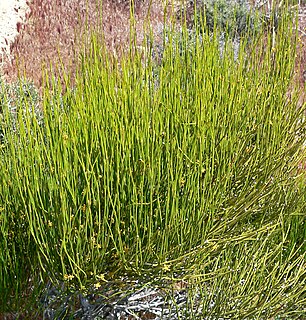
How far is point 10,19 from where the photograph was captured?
770cm

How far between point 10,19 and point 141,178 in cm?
589

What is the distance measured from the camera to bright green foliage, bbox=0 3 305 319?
99.1 inches

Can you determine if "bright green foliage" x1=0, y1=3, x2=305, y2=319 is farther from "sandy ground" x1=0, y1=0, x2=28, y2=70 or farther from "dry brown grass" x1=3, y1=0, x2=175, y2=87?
"sandy ground" x1=0, y1=0, x2=28, y2=70

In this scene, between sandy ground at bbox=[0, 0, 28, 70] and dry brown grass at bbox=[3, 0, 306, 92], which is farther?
sandy ground at bbox=[0, 0, 28, 70]

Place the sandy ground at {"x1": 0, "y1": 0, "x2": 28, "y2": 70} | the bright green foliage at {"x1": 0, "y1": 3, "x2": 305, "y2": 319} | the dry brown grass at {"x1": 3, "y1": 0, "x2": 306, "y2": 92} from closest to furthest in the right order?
the bright green foliage at {"x1": 0, "y1": 3, "x2": 305, "y2": 319} → the dry brown grass at {"x1": 3, "y1": 0, "x2": 306, "y2": 92} → the sandy ground at {"x1": 0, "y1": 0, "x2": 28, "y2": 70}

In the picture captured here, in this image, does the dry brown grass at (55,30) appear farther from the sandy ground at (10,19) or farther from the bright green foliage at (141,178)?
the bright green foliage at (141,178)

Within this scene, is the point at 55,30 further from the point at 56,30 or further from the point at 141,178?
the point at 141,178

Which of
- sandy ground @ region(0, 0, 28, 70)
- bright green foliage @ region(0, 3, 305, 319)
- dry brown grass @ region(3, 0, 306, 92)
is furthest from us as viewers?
sandy ground @ region(0, 0, 28, 70)

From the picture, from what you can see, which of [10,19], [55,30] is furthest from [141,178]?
[10,19]

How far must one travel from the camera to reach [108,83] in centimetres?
275

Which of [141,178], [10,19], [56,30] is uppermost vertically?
[141,178]

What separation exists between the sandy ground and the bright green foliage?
183 inches

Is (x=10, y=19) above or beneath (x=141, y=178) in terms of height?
beneath

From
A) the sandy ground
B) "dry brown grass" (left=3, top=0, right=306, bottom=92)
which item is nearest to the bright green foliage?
"dry brown grass" (left=3, top=0, right=306, bottom=92)
